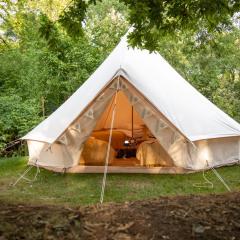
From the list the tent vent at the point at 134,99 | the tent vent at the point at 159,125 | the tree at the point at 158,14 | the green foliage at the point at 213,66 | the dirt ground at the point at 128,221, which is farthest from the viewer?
the green foliage at the point at 213,66

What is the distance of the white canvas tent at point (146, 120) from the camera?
6.46m

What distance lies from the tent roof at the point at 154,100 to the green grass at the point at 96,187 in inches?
24.1

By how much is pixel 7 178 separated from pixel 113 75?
7.87ft

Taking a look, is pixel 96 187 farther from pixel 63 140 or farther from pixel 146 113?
pixel 146 113

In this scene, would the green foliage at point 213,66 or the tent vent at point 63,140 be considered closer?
the tent vent at point 63,140

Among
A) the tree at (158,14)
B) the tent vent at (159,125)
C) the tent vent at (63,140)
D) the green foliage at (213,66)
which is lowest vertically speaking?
the tent vent at (63,140)

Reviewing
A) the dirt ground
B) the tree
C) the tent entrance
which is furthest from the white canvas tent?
the dirt ground

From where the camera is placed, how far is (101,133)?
8734mm

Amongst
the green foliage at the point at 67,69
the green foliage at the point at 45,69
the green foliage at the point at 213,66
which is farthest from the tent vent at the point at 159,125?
the green foliage at the point at 213,66

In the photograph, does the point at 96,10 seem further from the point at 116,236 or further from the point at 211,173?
the point at 116,236

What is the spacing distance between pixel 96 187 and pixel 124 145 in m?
2.11

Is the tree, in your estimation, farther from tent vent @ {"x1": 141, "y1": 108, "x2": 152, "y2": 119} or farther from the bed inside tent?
tent vent @ {"x1": 141, "y1": 108, "x2": 152, "y2": 119}

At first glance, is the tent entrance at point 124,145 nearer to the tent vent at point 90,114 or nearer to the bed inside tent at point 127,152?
the bed inside tent at point 127,152

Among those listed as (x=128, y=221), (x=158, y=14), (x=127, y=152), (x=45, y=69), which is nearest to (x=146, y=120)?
(x=127, y=152)
